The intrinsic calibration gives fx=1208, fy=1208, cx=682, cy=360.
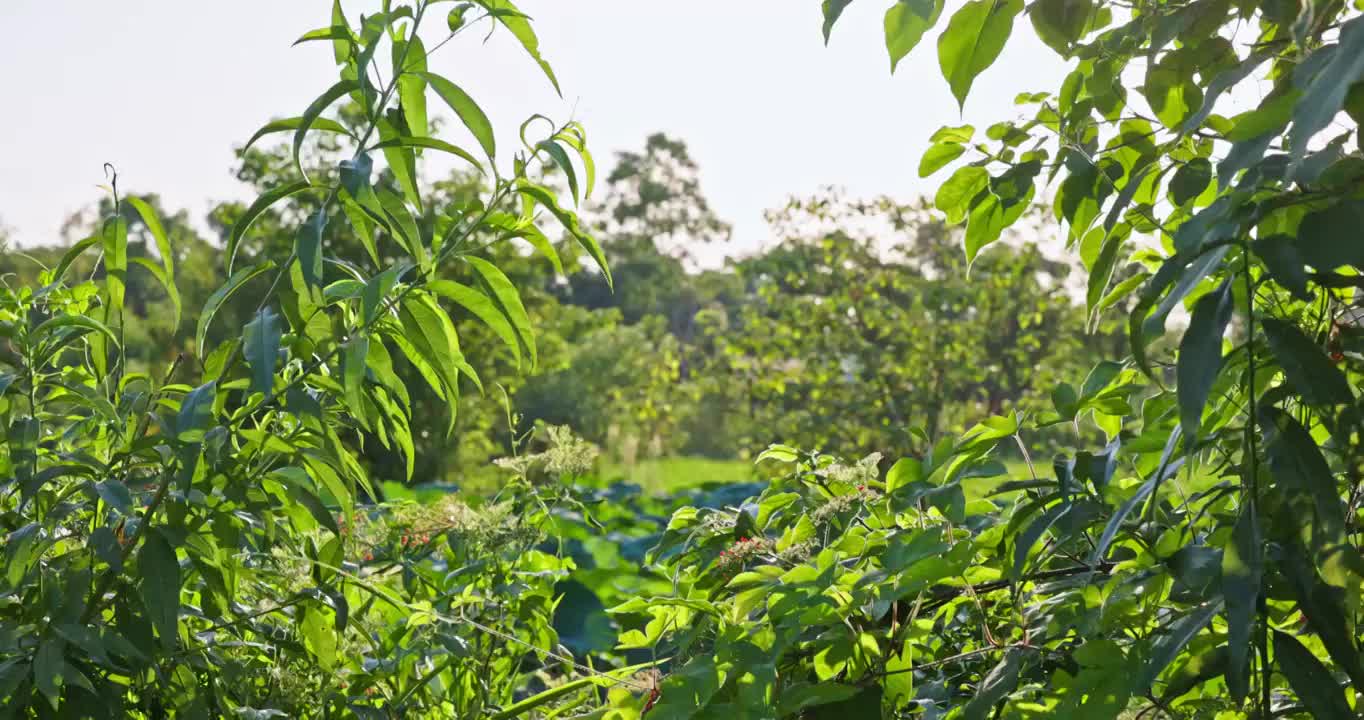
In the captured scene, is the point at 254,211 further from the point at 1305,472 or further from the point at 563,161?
the point at 1305,472

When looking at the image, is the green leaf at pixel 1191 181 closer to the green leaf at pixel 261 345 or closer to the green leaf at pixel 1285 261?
the green leaf at pixel 1285 261

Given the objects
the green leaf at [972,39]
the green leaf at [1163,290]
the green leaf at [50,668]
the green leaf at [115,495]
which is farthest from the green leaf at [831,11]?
the green leaf at [50,668]

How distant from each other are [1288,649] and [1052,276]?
9.14 metres

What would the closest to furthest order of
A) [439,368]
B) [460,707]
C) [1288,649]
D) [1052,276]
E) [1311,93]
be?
[1311,93] → [1288,649] → [439,368] → [460,707] → [1052,276]

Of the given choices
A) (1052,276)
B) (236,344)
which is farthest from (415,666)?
(1052,276)

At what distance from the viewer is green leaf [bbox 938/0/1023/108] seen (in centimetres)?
83

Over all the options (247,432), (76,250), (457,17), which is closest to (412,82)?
(457,17)

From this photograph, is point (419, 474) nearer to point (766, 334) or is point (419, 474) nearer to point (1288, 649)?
point (766, 334)

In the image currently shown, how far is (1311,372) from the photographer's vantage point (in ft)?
2.18

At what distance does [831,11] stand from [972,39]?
0.14 metres

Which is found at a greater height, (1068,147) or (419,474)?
(1068,147)

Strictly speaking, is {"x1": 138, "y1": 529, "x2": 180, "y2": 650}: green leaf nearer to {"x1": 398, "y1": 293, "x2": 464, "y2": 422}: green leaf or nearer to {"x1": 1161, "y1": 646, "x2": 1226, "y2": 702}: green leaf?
{"x1": 398, "y1": 293, "x2": 464, "y2": 422}: green leaf

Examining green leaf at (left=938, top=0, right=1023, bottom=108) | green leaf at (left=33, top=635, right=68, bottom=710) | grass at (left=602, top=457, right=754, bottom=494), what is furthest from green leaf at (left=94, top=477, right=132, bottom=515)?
grass at (left=602, top=457, right=754, bottom=494)

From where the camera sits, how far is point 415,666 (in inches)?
67.2
